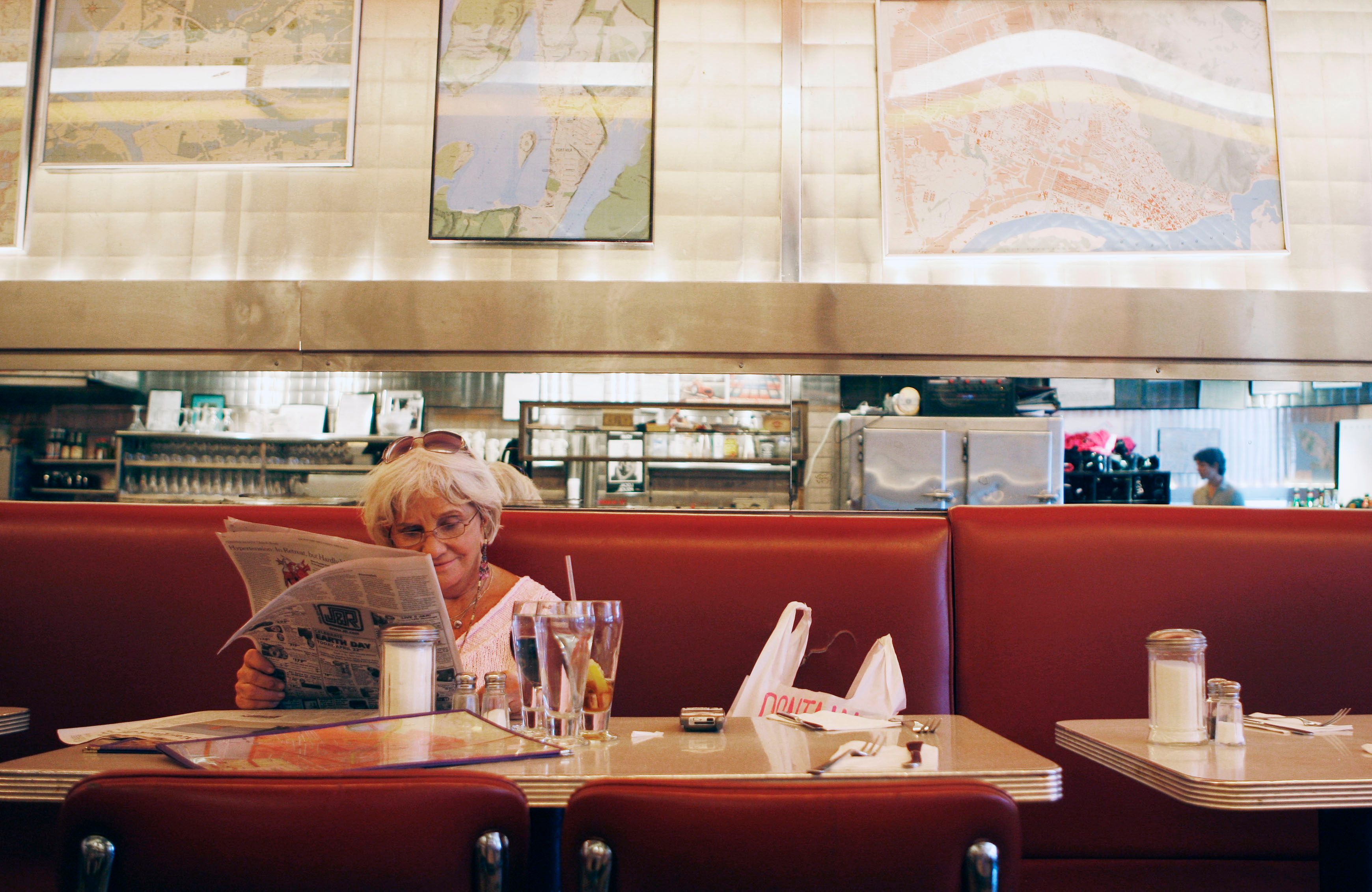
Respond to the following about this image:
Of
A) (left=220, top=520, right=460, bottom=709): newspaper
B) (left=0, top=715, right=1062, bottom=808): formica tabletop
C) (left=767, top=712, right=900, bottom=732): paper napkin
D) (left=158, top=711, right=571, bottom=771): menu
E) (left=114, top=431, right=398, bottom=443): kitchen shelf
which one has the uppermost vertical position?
(left=114, top=431, right=398, bottom=443): kitchen shelf

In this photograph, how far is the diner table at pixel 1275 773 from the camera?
1060mm

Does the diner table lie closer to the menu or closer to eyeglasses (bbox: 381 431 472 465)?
the menu

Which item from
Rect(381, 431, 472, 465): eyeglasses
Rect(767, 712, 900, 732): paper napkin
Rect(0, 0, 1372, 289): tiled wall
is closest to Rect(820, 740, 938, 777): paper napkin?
Rect(767, 712, 900, 732): paper napkin

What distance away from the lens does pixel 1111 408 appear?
6.80 meters

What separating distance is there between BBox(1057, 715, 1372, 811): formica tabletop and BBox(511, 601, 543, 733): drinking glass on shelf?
79 centimetres

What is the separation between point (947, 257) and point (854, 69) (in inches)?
49.1

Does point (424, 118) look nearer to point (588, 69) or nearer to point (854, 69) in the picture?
point (588, 69)

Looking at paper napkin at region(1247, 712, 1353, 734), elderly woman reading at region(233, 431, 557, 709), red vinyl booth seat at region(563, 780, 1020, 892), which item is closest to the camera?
red vinyl booth seat at region(563, 780, 1020, 892)

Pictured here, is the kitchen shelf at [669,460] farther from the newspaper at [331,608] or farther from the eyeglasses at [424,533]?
the newspaper at [331,608]

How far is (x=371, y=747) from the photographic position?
1070 millimetres

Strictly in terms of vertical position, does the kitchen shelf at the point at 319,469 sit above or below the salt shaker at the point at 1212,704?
above

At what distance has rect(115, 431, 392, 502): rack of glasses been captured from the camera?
5.61 metres

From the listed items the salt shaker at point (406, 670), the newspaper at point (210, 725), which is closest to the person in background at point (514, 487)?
the newspaper at point (210, 725)

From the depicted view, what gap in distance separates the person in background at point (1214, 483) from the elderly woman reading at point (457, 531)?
5.35m
